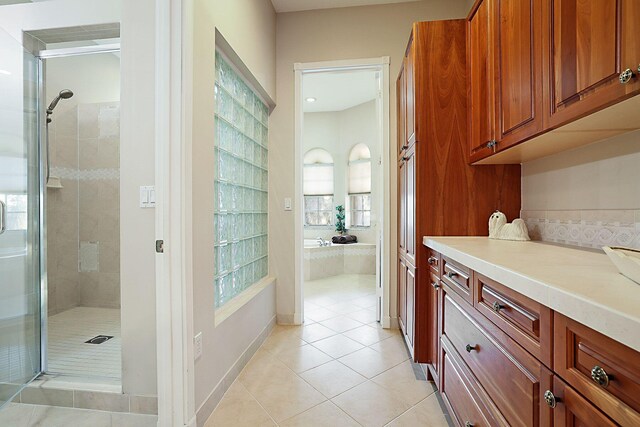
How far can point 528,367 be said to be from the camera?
80cm

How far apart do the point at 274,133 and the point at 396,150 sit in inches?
46.0

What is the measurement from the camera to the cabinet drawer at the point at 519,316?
73cm

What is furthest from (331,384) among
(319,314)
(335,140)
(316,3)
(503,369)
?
(335,140)

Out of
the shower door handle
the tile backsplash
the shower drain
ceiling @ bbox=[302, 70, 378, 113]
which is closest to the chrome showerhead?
the shower door handle

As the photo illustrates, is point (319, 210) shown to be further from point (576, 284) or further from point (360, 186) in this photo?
point (576, 284)

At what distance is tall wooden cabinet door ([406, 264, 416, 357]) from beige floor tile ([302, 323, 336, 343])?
762 mm

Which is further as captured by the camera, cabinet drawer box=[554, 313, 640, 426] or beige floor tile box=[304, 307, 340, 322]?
beige floor tile box=[304, 307, 340, 322]

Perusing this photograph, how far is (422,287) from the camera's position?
1.88 meters

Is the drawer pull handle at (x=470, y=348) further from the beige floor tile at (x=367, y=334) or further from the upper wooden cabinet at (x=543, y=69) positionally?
the beige floor tile at (x=367, y=334)

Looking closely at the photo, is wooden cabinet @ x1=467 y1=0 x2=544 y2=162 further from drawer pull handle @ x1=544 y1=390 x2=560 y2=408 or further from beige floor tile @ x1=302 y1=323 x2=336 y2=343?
beige floor tile @ x1=302 y1=323 x2=336 y2=343

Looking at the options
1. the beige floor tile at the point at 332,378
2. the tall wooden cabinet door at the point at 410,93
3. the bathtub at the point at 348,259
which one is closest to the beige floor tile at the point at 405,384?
the beige floor tile at the point at 332,378

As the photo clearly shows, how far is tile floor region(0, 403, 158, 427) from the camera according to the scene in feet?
5.00

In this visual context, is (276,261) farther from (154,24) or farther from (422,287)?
(154,24)

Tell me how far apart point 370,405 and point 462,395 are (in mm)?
594
